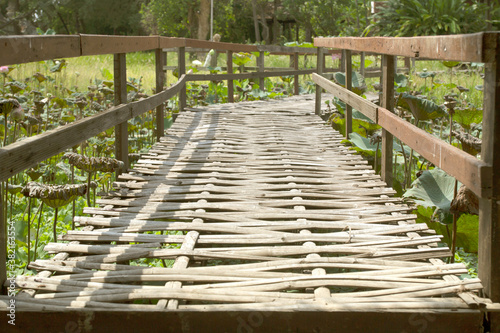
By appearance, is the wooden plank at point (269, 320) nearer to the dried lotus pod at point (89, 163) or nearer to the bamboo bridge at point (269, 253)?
the bamboo bridge at point (269, 253)

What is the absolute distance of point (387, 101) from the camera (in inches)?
150

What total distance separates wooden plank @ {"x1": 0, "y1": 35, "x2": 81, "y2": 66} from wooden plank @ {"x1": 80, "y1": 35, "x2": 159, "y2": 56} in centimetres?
20

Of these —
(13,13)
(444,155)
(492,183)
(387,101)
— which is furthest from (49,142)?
(13,13)

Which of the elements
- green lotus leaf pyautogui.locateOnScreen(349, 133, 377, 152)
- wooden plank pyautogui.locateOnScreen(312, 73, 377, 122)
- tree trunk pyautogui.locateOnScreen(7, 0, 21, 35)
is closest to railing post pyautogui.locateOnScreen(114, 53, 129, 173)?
wooden plank pyautogui.locateOnScreen(312, 73, 377, 122)

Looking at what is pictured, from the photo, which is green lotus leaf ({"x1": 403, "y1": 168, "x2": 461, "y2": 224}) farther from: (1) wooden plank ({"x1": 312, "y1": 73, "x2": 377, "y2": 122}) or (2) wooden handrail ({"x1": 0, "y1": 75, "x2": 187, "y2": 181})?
(2) wooden handrail ({"x1": 0, "y1": 75, "x2": 187, "y2": 181})

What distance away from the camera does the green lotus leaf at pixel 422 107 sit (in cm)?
404

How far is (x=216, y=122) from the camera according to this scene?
658 centimetres

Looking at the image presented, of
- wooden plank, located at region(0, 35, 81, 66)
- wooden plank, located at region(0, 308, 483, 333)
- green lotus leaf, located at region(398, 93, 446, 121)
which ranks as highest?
wooden plank, located at region(0, 35, 81, 66)

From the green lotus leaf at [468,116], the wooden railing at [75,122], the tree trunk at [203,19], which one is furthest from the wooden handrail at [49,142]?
the tree trunk at [203,19]

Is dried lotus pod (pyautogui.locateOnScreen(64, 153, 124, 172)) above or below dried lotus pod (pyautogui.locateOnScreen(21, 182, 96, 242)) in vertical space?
above

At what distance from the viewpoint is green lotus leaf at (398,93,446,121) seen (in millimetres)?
4039

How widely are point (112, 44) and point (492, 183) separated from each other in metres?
2.42

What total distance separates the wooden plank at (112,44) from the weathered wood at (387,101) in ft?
5.20

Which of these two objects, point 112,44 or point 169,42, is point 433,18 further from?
point 112,44
